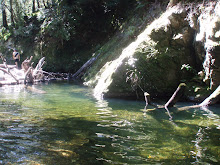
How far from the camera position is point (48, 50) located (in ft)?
72.2

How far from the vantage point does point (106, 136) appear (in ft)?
14.4

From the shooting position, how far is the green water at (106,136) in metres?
3.37

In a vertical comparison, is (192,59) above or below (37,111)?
above

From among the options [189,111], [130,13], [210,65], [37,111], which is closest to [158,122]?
[189,111]

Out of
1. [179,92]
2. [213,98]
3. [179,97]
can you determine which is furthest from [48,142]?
[213,98]

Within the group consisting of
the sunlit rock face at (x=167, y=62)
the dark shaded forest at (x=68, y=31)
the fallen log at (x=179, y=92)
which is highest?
the dark shaded forest at (x=68, y=31)

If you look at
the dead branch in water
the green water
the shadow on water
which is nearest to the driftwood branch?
the dead branch in water

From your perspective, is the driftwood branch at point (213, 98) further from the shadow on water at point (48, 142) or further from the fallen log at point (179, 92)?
the shadow on water at point (48, 142)

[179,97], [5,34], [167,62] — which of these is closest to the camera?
[179,97]

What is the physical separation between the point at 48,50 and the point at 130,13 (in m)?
9.30

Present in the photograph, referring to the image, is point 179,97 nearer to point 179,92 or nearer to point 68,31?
point 179,92

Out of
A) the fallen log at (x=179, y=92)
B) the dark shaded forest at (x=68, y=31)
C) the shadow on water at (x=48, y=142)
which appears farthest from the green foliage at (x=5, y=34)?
the fallen log at (x=179, y=92)

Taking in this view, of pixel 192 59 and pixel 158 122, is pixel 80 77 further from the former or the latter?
pixel 158 122

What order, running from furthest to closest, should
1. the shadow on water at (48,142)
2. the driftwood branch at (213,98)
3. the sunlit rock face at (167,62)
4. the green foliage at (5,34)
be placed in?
the green foliage at (5,34)
the sunlit rock face at (167,62)
the driftwood branch at (213,98)
the shadow on water at (48,142)
